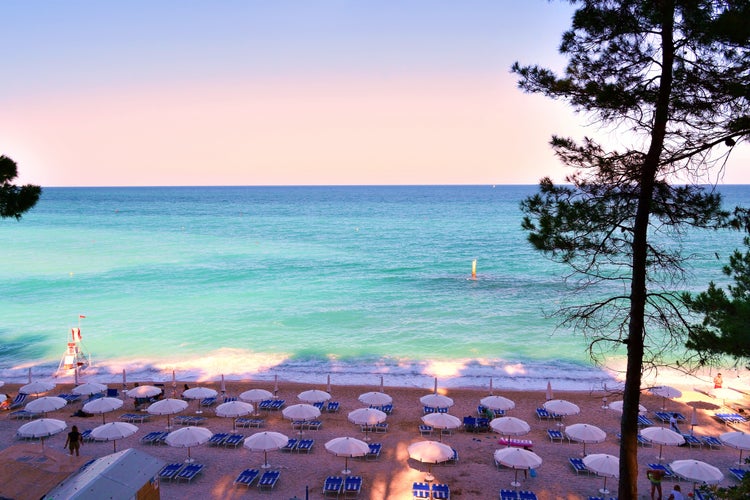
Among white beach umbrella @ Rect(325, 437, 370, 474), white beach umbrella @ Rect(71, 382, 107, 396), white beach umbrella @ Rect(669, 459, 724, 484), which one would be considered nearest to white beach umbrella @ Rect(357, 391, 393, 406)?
white beach umbrella @ Rect(325, 437, 370, 474)

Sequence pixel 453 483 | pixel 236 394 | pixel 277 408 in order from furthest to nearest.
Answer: pixel 236 394 < pixel 277 408 < pixel 453 483

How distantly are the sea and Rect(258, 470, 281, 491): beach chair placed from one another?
24.1ft

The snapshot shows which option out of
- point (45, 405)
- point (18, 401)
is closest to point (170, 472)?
point (45, 405)

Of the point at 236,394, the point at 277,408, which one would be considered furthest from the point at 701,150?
the point at 236,394

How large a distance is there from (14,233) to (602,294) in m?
80.0

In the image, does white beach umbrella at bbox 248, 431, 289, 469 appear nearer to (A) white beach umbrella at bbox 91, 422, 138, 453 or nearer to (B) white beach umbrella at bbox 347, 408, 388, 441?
(B) white beach umbrella at bbox 347, 408, 388, 441

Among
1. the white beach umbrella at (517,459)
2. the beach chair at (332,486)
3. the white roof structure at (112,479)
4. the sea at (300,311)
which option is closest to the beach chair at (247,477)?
the beach chair at (332,486)

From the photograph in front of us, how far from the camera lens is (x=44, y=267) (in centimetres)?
4972

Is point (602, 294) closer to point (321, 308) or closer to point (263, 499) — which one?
point (321, 308)

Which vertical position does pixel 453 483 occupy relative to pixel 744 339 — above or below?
below

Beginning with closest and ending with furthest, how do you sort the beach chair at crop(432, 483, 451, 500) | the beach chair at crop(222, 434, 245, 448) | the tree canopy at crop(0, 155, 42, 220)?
the tree canopy at crop(0, 155, 42, 220) → the beach chair at crop(432, 483, 451, 500) → the beach chair at crop(222, 434, 245, 448)

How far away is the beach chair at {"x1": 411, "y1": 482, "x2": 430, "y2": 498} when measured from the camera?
492 inches

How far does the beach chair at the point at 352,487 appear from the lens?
12.6 m

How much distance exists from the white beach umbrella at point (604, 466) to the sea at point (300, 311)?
4762 mm
